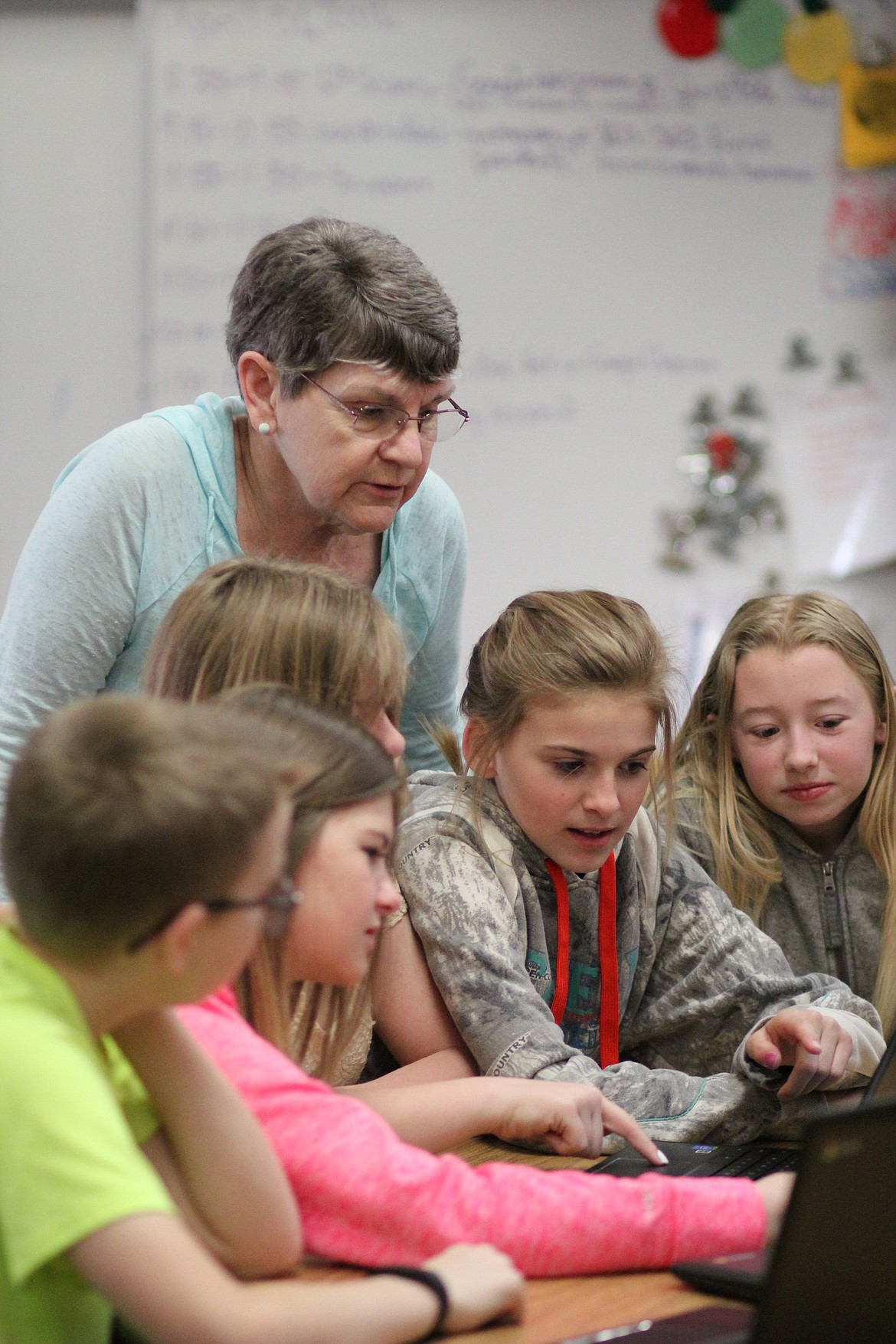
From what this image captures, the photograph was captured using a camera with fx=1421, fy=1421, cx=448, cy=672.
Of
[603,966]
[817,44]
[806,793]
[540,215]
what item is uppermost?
[817,44]

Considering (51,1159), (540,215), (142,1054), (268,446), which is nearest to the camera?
(51,1159)

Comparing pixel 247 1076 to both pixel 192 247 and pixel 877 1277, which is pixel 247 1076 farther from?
pixel 192 247

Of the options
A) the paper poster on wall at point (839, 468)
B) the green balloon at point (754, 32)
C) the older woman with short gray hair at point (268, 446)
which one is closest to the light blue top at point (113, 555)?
the older woman with short gray hair at point (268, 446)

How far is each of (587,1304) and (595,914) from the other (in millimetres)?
635

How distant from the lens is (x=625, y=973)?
1.48 metres

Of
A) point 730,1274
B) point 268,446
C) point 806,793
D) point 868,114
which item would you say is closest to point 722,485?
point 868,114

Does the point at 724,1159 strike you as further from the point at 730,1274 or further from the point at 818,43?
the point at 818,43

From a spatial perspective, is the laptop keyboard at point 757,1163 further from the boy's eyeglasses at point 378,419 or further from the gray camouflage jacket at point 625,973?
the boy's eyeglasses at point 378,419

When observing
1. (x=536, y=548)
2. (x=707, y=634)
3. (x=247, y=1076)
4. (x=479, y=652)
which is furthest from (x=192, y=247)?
(x=247, y=1076)

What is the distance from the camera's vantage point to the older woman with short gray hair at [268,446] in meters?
1.49

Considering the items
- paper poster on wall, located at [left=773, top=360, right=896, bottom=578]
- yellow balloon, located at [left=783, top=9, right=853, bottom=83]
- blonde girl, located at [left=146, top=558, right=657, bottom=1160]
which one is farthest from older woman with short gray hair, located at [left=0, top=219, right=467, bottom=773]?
yellow balloon, located at [left=783, top=9, right=853, bottom=83]

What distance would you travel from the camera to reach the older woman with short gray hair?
1488 mm

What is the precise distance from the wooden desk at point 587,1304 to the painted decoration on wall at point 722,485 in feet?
7.22

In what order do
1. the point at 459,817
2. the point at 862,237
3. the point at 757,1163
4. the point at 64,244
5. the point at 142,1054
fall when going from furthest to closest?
the point at 862,237
the point at 64,244
the point at 459,817
the point at 757,1163
the point at 142,1054
